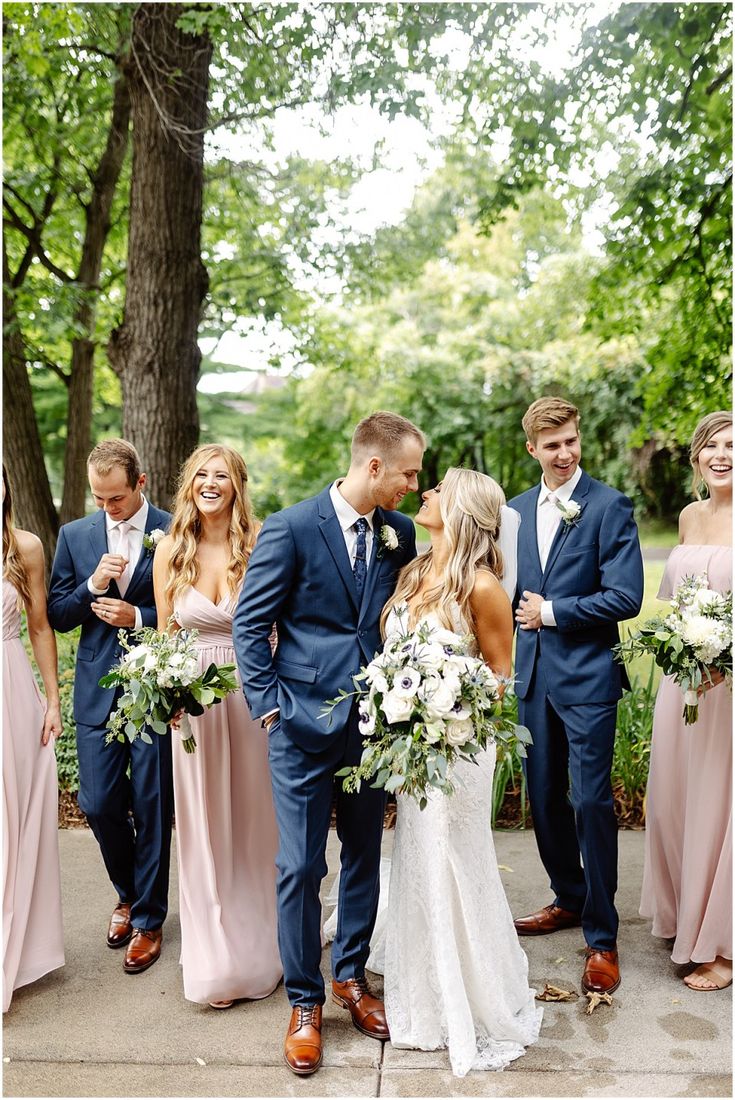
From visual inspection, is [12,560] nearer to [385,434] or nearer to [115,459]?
[115,459]

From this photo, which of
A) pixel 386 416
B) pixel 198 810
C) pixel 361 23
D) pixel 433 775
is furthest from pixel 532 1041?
pixel 361 23

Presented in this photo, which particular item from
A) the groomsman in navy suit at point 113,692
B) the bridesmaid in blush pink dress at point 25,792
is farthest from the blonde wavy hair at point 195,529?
the bridesmaid in blush pink dress at point 25,792

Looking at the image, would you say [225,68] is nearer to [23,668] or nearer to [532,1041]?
[23,668]

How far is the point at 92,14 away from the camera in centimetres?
834

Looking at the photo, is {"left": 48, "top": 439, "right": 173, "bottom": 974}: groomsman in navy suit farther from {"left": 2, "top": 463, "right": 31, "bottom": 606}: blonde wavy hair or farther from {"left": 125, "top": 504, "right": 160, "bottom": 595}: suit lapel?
{"left": 2, "top": 463, "right": 31, "bottom": 606}: blonde wavy hair

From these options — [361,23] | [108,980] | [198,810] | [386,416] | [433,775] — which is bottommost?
[108,980]

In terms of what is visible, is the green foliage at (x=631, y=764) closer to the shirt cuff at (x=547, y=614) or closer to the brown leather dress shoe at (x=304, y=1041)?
the shirt cuff at (x=547, y=614)

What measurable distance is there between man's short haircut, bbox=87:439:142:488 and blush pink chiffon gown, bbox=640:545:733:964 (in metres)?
2.41

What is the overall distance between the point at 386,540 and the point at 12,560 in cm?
161

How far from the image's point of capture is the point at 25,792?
410 centimetres

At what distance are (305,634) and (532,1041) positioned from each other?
67.0 inches

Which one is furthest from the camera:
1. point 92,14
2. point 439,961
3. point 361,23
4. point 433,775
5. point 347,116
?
point 347,116

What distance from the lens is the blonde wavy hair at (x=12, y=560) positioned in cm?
408

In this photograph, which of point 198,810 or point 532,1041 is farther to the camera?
point 198,810
